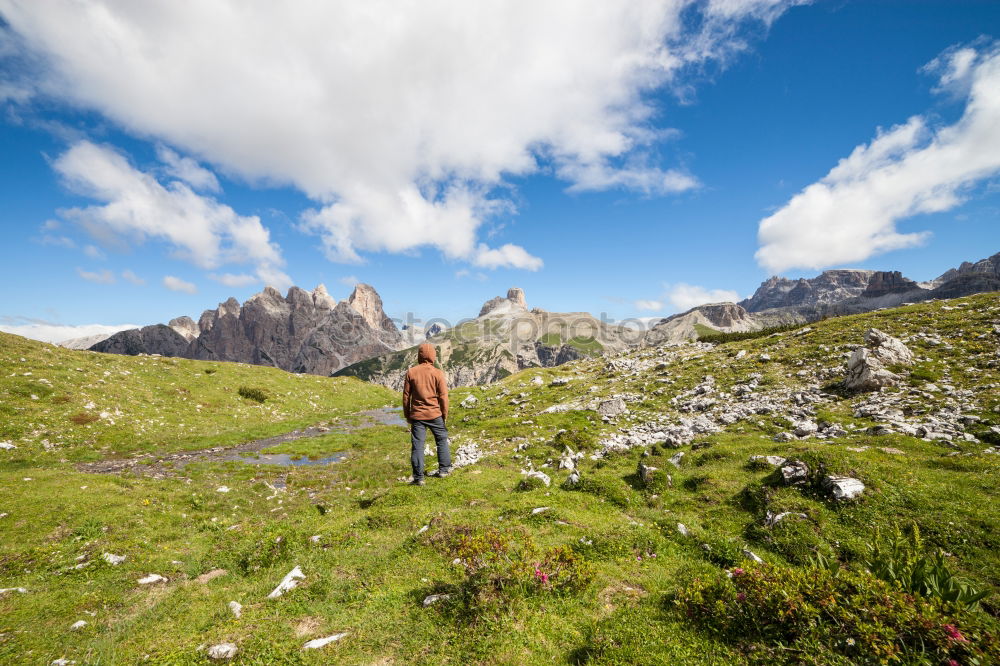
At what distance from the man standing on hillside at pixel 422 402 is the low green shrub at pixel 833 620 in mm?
9771

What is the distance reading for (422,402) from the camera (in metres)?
14.2

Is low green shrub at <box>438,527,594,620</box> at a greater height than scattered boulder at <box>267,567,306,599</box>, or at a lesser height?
greater

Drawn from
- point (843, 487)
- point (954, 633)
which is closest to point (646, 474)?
point (843, 487)

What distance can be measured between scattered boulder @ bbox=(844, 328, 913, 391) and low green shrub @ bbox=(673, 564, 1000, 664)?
19.5m

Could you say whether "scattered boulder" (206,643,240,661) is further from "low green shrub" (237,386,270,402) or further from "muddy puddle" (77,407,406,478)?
"low green shrub" (237,386,270,402)

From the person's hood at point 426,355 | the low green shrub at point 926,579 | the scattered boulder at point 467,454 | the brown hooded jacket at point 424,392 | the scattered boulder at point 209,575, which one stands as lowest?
the scattered boulder at point 467,454

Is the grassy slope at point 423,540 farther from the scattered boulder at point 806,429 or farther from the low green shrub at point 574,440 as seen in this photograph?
the scattered boulder at point 806,429

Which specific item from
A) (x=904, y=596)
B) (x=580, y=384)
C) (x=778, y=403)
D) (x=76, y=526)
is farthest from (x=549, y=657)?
(x=580, y=384)

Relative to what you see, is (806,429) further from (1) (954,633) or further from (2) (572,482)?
(1) (954,633)

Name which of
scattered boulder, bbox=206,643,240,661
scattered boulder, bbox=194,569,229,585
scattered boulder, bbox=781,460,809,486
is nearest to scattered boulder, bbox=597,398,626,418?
scattered boulder, bbox=781,460,809,486

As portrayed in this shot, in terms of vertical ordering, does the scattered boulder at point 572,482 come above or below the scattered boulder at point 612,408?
below

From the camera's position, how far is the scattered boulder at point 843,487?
9.94 m

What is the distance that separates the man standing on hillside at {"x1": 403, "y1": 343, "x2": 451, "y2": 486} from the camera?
14156 mm

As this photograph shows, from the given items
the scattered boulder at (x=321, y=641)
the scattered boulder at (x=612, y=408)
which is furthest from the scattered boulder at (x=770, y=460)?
the scattered boulder at (x=321, y=641)
